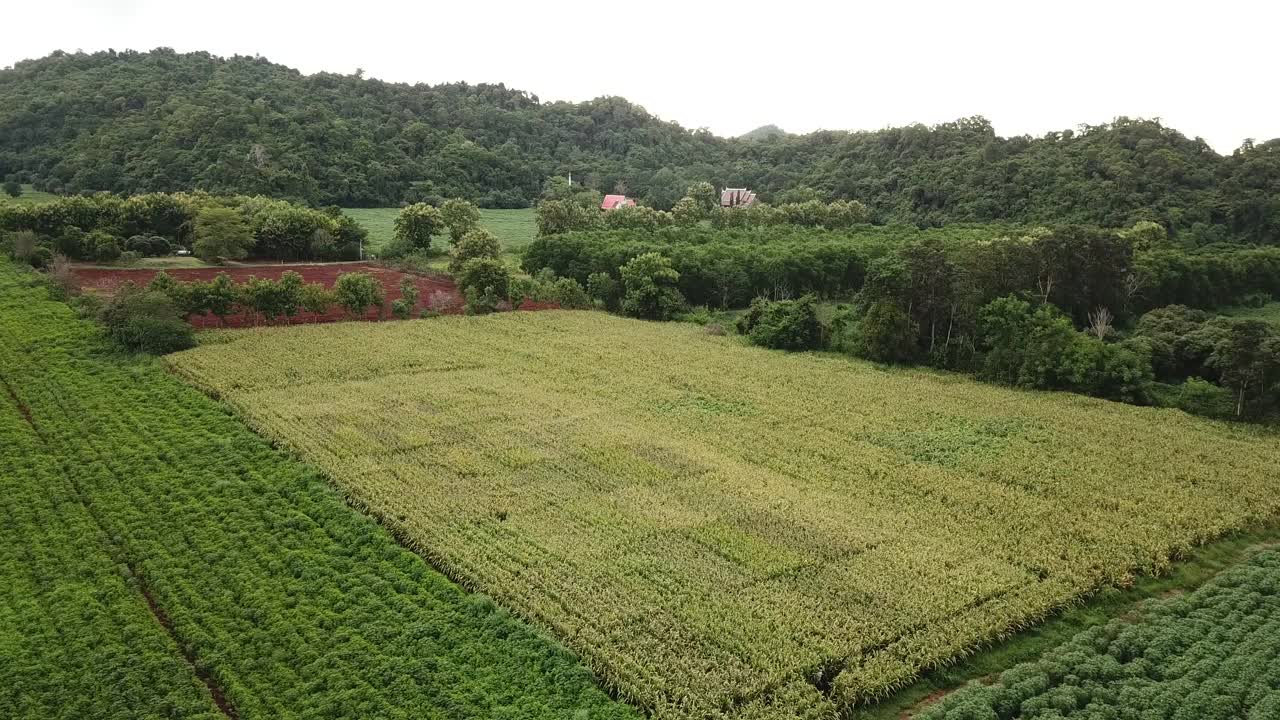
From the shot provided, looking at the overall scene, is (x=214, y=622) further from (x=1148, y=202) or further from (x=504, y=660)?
(x=1148, y=202)

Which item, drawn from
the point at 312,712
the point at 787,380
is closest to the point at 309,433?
the point at 312,712

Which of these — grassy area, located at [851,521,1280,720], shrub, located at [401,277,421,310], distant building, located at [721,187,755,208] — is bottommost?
grassy area, located at [851,521,1280,720]

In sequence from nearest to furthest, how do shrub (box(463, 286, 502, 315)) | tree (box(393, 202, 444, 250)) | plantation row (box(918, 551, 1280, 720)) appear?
plantation row (box(918, 551, 1280, 720))
shrub (box(463, 286, 502, 315))
tree (box(393, 202, 444, 250))

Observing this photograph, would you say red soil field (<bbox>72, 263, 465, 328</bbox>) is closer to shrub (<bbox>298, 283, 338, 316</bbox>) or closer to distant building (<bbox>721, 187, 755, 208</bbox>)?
shrub (<bbox>298, 283, 338, 316</bbox>)

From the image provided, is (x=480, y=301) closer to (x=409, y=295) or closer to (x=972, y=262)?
(x=409, y=295)

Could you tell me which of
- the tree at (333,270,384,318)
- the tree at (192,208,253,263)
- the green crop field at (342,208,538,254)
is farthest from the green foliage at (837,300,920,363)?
the tree at (192,208,253,263)

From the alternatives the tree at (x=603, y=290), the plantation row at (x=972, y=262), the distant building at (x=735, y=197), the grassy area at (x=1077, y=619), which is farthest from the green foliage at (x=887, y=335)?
the distant building at (x=735, y=197)

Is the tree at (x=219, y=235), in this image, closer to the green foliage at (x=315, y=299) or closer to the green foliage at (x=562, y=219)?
the green foliage at (x=315, y=299)
